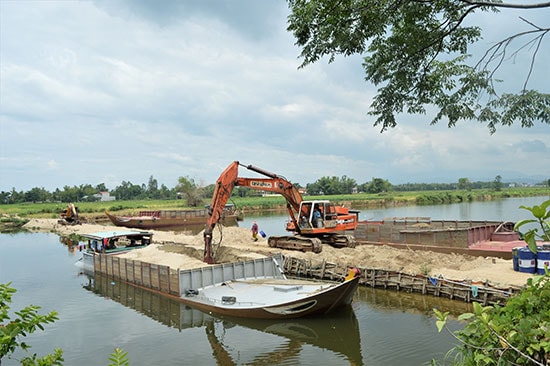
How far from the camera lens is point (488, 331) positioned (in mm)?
3941

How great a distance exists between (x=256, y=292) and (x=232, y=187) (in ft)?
21.4

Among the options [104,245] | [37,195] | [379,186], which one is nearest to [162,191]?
[37,195]

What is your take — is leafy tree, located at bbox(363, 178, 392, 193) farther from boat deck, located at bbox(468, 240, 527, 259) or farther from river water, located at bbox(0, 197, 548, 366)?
river water, located at bbox(0, 197, 548, 366)

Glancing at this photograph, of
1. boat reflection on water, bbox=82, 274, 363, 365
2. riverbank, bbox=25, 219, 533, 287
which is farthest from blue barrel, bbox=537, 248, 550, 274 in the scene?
boat reflection on water, bbox=82, 274, 363, 365

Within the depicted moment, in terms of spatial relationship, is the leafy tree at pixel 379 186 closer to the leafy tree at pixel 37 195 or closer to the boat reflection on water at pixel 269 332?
the leafy tree at pixel 37 195

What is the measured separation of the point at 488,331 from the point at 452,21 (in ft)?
16.8

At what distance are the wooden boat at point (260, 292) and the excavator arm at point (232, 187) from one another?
8.12ft

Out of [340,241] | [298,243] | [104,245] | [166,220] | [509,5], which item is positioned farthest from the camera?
[166,220]

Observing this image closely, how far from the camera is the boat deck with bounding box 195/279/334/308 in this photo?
13.8 meters

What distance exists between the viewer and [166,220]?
55.1 metres

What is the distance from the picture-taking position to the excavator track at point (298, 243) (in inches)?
916

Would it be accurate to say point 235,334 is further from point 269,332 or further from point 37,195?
point 37,195

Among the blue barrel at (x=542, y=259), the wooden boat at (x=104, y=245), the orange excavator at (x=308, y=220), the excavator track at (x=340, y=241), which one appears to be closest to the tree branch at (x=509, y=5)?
the blue barrel at (x=542, y=259)

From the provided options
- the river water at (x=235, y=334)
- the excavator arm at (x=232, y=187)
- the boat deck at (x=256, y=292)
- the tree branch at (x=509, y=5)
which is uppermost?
the tree branch at (x=509, y=5)
